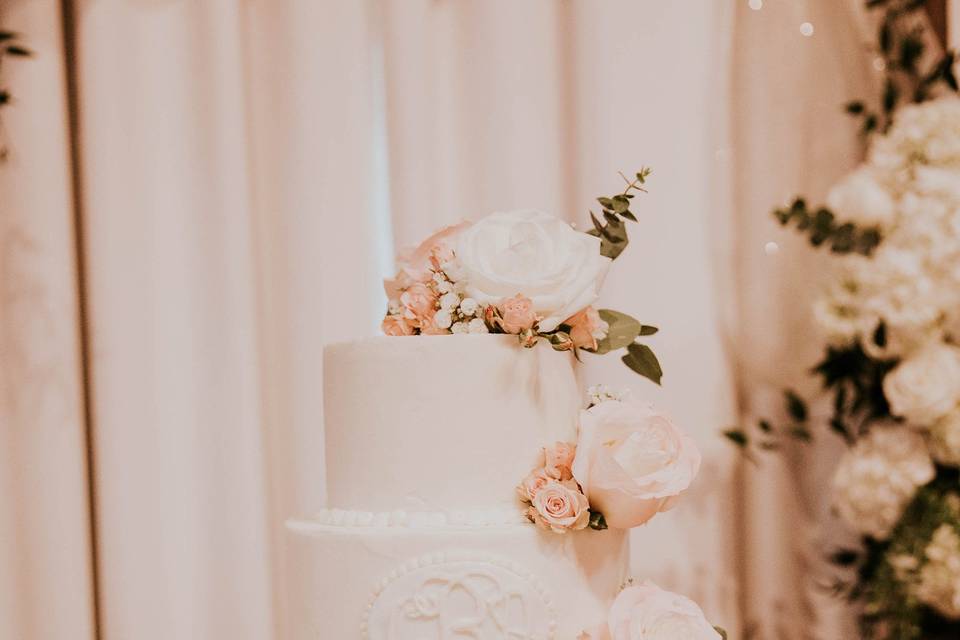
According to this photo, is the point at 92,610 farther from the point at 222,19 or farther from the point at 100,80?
the point at 222,19

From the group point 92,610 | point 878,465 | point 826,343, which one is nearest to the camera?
point 878,465

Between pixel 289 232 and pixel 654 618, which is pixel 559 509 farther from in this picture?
pixel 289 232

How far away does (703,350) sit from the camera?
1965mm

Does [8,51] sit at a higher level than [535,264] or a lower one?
higher

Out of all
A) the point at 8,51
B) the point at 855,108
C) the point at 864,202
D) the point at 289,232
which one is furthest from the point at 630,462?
the point at 8,51

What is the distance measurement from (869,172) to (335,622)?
1.14 metres

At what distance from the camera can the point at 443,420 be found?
4.31ft

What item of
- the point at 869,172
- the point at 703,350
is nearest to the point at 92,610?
the point at 703,350

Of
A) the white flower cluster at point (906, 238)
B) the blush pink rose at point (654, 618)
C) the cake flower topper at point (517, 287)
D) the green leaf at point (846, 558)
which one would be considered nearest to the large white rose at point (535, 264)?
the cake flower topper at point (517, 287)

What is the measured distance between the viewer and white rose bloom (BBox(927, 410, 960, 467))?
4.84ft

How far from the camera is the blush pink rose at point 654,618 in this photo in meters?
1.21

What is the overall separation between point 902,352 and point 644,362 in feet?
1.39

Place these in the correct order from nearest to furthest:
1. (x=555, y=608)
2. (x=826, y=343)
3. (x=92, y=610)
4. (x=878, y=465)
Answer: (x=555, y=608) < (x=878, y=465) < (x=826, y=343) < (x=92, y=610)

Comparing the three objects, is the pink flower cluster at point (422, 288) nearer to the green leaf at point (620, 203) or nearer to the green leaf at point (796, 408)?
the green leaf at point (620, 203)
